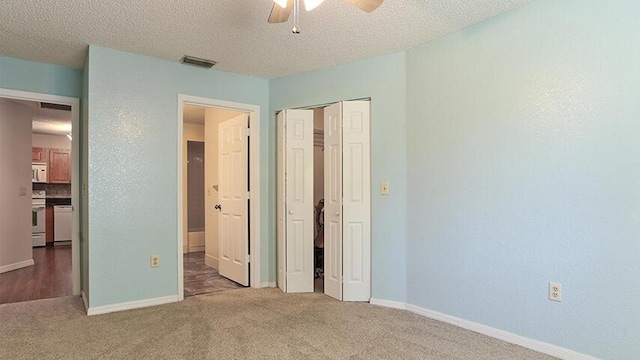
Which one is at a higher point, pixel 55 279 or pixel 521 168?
pixel 521 168

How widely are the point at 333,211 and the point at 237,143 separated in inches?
59.6

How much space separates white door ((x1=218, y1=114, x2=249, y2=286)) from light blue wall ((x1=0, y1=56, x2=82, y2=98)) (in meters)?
1.64

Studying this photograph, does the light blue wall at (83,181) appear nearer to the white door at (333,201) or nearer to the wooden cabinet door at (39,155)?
the white door at (333,201)

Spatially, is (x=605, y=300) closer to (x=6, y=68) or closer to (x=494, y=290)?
(x=494, y=290)

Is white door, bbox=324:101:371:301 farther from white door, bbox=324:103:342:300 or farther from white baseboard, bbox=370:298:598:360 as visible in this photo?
white baseboard, bbox=370:298:598:360

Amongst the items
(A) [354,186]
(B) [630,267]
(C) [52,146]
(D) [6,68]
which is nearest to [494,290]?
(B) [630,267]

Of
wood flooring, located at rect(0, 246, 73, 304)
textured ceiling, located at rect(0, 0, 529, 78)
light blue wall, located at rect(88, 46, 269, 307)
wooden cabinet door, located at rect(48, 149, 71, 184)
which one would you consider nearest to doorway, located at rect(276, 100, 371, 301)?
textured ceiling, located at rect(0, 0, 529, 78)

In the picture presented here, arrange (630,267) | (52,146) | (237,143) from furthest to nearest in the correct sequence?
(52,146)
(237,143)
(630,267)

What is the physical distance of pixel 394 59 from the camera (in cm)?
340

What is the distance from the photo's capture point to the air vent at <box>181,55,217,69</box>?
3.51 metres

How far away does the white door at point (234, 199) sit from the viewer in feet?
13.8

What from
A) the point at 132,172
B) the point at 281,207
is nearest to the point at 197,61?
the point at 132,172

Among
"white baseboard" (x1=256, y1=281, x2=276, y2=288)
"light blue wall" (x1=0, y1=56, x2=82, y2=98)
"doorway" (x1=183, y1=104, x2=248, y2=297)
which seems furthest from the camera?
"doorway" (x1=183, y1=104, x2=248, y2=297)

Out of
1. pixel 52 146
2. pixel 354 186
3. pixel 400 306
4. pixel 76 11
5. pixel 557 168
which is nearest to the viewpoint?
pixel 557 168
